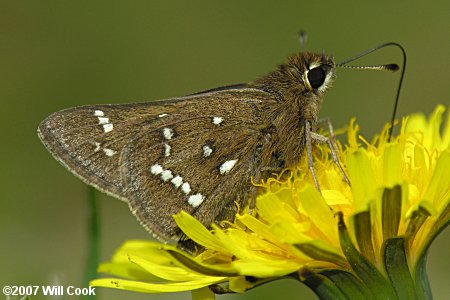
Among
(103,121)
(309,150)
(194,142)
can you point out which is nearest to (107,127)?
(103,121)

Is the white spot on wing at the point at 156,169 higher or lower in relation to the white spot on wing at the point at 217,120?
lower

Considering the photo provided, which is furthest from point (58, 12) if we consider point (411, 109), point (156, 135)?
point (156, 135)

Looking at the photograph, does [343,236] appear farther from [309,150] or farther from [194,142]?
[194,142]

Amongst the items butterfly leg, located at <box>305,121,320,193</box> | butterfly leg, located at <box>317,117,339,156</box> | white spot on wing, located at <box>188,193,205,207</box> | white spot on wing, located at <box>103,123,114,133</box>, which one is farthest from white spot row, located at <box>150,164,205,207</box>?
butterfly leg, located at <box>317,117,339,156</box>

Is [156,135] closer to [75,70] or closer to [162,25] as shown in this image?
[75,70]

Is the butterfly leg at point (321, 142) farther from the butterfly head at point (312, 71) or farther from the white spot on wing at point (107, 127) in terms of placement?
the white spot on wing at point (107, 127)

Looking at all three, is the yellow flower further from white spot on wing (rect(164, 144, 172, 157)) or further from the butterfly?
white spot on wing (rect(164, 144, 172, 157))

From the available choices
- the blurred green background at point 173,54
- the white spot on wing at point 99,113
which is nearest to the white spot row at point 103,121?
the white spot on wing at point 99,113
